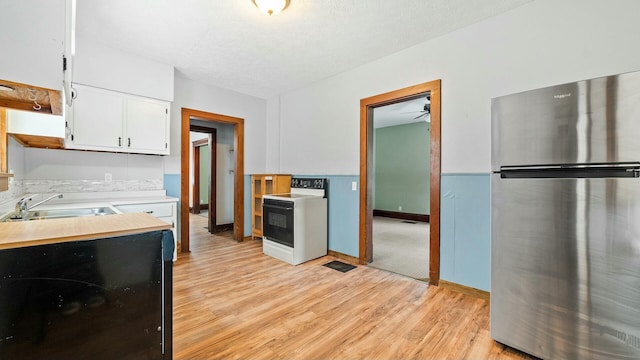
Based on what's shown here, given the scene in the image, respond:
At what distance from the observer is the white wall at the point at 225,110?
374 centimetres

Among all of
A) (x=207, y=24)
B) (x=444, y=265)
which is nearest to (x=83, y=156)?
(x=207, y=24)

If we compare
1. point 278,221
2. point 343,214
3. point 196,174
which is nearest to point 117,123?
point 278,221

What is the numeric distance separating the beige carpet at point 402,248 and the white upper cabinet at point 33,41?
10.7 ft

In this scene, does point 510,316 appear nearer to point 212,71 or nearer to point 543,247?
point 543,247

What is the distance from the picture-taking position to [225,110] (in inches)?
169

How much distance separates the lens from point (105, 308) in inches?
46.8

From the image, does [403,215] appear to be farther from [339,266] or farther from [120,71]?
[120,71]

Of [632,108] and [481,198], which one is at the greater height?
[632,108]

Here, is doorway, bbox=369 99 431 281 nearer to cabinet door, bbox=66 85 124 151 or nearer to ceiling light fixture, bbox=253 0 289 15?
ceiling light fixture, bbox=253 0 289 15

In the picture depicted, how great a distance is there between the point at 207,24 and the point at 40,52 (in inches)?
65.1

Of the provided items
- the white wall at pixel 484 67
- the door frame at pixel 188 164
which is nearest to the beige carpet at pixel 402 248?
the white wall at pixel 484 67

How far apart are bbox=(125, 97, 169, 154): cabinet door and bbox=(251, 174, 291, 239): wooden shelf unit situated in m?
1.45

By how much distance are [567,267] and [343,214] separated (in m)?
2.39

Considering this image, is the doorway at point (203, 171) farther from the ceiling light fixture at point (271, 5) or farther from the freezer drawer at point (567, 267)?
the freezer drawer at point (567, 267)
